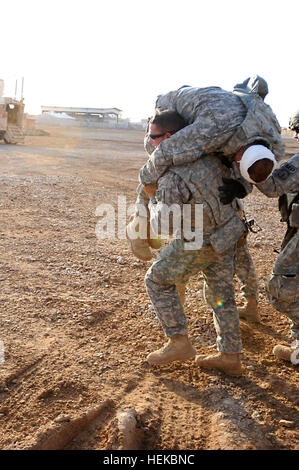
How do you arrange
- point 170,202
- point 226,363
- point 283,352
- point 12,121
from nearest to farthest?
point 170,202
point 226,363
point 283,352
point 12,121

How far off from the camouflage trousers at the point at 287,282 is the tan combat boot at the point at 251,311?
64 centimetres

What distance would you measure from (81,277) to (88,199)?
175 inches

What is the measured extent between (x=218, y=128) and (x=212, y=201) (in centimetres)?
42

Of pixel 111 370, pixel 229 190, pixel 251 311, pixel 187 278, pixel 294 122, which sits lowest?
pixel 111 370

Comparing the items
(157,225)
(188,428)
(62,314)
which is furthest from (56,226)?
(188,428)

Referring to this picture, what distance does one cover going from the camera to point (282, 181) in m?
2.91

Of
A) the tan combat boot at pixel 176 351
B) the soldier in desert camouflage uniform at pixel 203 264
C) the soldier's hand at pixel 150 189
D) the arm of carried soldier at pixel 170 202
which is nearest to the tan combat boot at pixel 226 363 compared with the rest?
the soldier in desert camouflage uniform at pixel 203 264

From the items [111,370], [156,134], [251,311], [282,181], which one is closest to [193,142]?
[156,134]

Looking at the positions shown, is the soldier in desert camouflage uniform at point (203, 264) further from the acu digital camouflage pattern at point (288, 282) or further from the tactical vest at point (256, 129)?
the acu digital camouflage pattern at point (288, 282)

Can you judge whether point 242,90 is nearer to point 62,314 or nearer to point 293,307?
point 293,307

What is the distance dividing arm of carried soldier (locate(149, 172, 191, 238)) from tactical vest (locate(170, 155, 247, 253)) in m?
0.04

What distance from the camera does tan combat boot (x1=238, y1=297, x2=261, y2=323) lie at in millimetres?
3960

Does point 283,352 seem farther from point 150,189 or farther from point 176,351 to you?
point 150,189

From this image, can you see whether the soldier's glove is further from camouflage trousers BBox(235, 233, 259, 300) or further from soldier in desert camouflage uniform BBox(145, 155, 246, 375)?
camouflage trousers BBox(235, 233, 259, 300)
